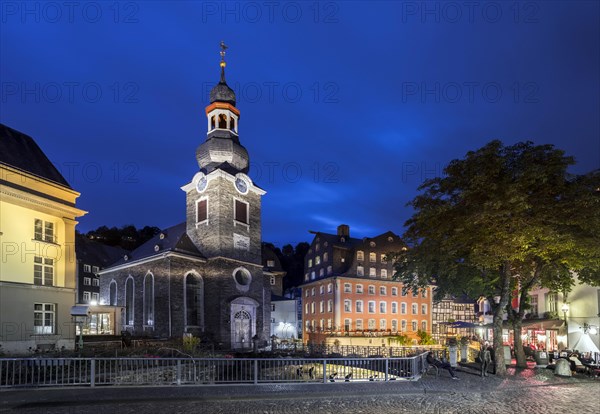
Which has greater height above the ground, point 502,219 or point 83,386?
point 502,219

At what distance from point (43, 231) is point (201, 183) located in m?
18.5

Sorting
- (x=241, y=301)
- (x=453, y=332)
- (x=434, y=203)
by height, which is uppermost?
(x=434, y=203)

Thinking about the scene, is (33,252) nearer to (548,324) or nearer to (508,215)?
(508,215)

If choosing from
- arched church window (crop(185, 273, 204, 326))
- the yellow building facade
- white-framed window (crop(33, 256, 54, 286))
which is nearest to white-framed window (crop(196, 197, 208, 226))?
arched church window (crop(185, 273, 204, 326))

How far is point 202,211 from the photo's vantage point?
47750 mm

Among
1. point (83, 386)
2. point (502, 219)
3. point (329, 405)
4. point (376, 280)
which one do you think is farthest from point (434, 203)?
point (376, 280)

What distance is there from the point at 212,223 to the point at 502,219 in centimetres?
3038

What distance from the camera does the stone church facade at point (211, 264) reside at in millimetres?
43531

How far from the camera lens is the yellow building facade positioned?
2773 centimetres

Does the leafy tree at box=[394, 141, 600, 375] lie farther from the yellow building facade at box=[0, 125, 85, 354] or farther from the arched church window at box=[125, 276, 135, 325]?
the arched church window at box=[125, 276, 135, 325]

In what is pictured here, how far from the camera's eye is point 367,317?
65.8 m

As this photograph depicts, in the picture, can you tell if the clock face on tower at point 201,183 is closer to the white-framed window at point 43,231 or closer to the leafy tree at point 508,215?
the white-framed window at point 43,231

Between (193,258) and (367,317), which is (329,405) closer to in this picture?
(193,258)

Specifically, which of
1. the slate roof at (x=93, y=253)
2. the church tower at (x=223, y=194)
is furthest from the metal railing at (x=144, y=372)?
the slate roof at (x=93, y=253)
